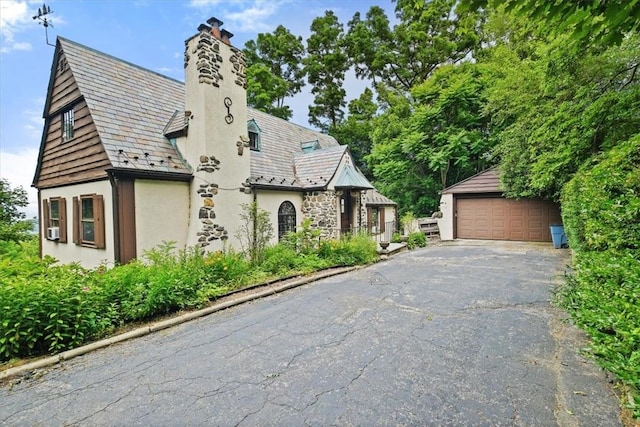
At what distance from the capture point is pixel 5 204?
12.8 metres

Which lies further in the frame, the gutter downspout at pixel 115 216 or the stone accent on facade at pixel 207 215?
the stone accent on facade at pixel 207 215

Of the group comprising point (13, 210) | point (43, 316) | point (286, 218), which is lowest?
point (43, 316)

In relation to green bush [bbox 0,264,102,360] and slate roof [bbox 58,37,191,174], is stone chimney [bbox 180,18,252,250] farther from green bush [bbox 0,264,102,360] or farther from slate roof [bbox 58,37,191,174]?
green bush [bbox 0,264,102,360]

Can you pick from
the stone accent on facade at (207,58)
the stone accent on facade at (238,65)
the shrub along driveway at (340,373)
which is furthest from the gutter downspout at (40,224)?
the shrub along driveway at (340,373)

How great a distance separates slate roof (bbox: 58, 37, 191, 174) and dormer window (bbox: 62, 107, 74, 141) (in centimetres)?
133

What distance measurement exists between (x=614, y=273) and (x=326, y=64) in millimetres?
28970

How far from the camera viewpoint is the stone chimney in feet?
28.2

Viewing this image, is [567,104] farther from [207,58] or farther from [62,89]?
[62,89]

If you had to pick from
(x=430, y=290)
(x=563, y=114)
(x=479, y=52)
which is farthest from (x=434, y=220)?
(x=479, y=52)

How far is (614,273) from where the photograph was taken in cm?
300

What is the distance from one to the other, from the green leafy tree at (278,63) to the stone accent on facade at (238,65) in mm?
15947

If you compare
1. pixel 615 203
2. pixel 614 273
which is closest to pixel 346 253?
pixel 615 203

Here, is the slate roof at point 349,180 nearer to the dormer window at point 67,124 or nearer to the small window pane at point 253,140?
the small window pane at point 253,140

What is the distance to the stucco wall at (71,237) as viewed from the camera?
7.67 meters
